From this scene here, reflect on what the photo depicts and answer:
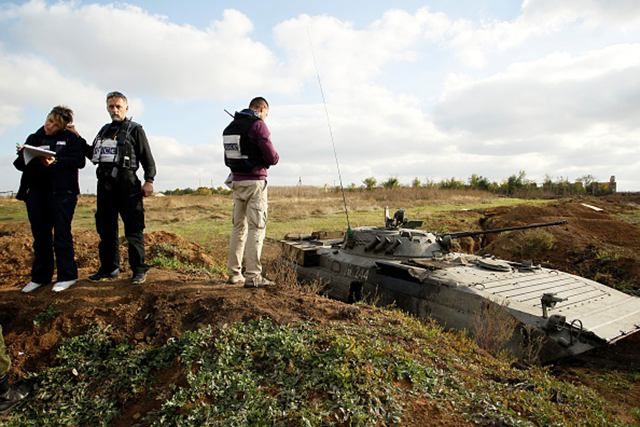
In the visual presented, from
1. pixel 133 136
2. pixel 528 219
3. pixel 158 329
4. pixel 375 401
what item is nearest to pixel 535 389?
pixel 375 401

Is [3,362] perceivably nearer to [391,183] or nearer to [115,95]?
[115,95]

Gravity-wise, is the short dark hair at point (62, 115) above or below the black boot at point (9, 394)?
above

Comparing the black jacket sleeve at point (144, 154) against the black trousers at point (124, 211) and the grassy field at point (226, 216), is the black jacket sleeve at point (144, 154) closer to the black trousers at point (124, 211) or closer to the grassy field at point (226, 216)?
the black trousers at point (124, 211)

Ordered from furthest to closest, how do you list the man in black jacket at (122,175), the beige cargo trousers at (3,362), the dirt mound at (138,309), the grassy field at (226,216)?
the grassy field at (226,216) < the man in black jacket at (122,175) < the dirt mound at (138,309) < the beige cargo trousers at (3,362)

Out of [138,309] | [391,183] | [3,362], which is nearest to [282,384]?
[138,309]

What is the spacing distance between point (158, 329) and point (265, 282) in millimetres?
1470

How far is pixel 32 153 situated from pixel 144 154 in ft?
3.88

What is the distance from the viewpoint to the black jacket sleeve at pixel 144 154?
555 centimetres

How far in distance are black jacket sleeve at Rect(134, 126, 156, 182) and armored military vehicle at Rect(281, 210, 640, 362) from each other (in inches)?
149

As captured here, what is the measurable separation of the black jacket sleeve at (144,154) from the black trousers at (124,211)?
0.52 ft

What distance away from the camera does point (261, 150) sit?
5332mm

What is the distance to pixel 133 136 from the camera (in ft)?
18.1

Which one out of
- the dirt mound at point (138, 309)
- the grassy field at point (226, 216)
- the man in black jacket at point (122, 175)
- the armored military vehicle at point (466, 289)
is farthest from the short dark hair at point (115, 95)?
the grassy field at point (226, 216)

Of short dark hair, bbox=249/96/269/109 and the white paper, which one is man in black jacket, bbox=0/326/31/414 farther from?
short dark hair, bbox=249/96/269/109
